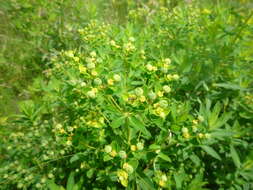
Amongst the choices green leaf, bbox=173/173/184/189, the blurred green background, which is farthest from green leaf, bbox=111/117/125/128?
the blurred green background

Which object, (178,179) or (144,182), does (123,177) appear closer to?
(144,182)

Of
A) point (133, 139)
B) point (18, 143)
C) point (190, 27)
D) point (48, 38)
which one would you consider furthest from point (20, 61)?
point (133, 139)

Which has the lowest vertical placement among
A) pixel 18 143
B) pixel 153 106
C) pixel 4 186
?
pixel 4 186

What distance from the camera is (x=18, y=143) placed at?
7.84ft

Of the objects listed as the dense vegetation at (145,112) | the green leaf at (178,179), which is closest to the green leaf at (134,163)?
the dense vegetation at (145,112)

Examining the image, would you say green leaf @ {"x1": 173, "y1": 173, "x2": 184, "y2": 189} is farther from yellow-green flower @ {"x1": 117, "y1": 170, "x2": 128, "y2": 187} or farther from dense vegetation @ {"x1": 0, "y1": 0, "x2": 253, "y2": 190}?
yellow-green flower @ {"x1": 117, "y1": 170, "x2": 128, "y2": 187}

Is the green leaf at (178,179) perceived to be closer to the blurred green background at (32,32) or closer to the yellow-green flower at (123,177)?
the yellow-green flower at (123,177)

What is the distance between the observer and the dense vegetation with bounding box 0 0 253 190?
1.62m

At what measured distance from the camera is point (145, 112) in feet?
5.13

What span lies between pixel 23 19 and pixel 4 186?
365cm

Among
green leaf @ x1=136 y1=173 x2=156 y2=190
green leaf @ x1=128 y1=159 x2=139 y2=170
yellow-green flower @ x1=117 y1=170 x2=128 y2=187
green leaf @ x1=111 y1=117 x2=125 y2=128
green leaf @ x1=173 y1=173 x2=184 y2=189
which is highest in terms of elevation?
green leaf @ x1=111 y1=117 x2=125 y2=128

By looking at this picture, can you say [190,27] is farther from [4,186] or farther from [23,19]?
[23,19]

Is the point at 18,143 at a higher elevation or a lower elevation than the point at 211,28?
lower

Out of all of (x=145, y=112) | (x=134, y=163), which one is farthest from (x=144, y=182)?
(x=145, y=112)
